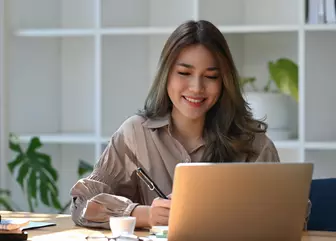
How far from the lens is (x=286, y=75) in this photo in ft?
13.8

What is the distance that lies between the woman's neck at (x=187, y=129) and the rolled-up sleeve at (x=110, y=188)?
5.9 inches

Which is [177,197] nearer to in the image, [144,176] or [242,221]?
[242,221]

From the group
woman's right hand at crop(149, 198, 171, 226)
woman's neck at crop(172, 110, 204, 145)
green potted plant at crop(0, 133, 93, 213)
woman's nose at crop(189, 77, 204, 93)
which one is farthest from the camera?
green potted plant at crop(0, 133, 93, 213)

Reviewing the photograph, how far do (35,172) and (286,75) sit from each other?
4.29 ft

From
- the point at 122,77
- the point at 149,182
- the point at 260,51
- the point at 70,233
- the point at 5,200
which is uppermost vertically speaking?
Result: the point at 260,51

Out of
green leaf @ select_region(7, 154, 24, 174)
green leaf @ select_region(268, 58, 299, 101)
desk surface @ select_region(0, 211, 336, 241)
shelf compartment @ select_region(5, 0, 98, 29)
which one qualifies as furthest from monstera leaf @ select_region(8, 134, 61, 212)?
desk surface @ select_region(0, 211, 336, 241)

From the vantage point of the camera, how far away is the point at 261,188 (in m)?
2.05

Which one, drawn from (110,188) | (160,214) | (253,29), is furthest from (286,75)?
(160,214)

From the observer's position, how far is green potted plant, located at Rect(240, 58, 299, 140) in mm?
4200

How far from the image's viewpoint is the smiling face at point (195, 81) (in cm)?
278

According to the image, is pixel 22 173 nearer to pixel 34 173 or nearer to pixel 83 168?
pixel 34 173

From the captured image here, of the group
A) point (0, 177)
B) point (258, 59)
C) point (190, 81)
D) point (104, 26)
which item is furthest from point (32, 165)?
point (190, 81)

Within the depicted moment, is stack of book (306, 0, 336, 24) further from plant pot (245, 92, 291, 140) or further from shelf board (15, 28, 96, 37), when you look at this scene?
shelf board (15, 28, 96, 37)

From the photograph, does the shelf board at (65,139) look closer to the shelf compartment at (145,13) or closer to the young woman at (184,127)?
the shelf compartment at (145,13)
